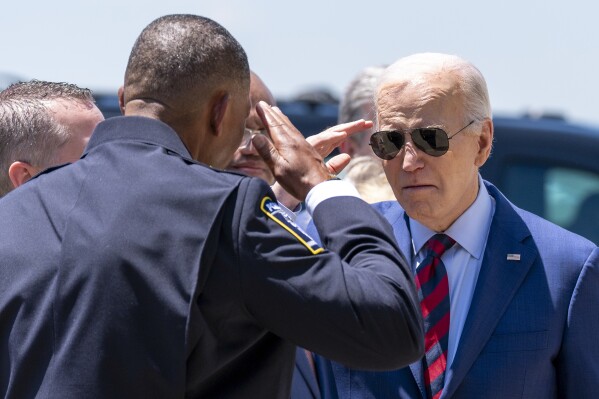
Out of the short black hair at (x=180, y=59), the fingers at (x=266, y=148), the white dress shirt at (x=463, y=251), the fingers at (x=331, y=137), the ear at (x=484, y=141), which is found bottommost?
the white dress shirt at (x=463, y=251)

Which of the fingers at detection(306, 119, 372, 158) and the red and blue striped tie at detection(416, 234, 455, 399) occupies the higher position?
the fingers at detection(306, 119, 372, 158)

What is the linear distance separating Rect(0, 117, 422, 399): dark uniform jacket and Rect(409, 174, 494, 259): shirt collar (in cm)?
79

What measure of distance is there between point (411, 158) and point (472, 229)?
0.27 metres

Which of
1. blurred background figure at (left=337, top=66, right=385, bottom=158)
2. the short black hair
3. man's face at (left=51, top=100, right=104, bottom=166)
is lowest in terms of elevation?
blurred background figure at (left=337, top=66, right=385, bottom=158)

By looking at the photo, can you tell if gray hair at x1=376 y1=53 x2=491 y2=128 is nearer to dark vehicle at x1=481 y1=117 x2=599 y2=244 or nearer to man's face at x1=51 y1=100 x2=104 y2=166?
man's face at x1=51 y1=100 x2=104 y2=166

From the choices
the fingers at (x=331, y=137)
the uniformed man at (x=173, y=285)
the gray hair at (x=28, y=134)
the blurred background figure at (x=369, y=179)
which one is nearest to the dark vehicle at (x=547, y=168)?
the blurred background figure at (x=369, y=179)

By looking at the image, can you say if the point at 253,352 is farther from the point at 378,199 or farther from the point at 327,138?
the point at 378,199

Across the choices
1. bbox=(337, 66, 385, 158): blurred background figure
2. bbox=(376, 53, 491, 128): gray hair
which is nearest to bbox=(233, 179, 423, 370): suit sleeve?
bbox=(376, 53, 491, 128): gray hair

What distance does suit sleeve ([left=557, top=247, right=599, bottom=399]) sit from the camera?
10.2ft

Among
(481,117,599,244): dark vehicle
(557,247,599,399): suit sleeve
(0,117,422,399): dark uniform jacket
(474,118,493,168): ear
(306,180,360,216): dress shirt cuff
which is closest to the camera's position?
(0,117,422,399): dark uniform jacket

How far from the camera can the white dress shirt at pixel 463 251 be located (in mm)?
3262

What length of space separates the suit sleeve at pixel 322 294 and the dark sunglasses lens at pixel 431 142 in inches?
32.2

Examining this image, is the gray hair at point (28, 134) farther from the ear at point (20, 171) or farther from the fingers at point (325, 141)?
the fingers at point (325, 141)

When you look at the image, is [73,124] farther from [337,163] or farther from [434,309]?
[434,309]
